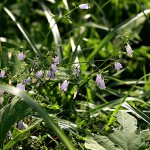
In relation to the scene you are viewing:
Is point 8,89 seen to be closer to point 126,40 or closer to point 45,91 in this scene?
point 126,40

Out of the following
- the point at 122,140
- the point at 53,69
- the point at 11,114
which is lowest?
the point at 122,140

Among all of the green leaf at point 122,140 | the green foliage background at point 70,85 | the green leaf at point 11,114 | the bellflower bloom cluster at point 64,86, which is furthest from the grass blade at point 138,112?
the green leaf at point 11,114

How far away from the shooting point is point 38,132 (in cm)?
222

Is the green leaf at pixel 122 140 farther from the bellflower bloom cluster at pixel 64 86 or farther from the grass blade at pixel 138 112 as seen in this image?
the bellflower bloom cluster at pixel 64 86

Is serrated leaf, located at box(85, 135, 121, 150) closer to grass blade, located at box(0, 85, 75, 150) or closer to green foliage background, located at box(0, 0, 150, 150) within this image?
green foliage background, located at box(0, 0, 150, 150)

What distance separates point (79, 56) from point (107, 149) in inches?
47.3

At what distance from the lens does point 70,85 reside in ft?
8.46

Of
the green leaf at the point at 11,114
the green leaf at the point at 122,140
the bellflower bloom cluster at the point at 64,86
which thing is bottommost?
the green leaf at the point at 122,140

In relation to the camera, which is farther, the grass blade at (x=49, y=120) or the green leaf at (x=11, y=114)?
the green leaf at (x=11, y=114)

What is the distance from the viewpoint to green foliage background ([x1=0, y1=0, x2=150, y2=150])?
6.36 feet

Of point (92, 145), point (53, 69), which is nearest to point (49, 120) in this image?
point (92, 145)

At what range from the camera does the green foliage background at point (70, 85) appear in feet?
6.36

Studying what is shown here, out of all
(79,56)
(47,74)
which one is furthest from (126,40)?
(79,56)

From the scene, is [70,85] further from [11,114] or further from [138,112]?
[11,114]
